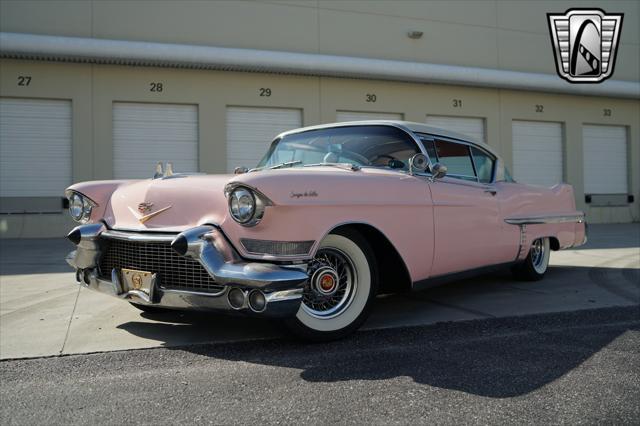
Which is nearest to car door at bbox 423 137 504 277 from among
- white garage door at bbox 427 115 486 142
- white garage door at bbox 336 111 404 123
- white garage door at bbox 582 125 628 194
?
white garage door at bbox 336 111 404 123

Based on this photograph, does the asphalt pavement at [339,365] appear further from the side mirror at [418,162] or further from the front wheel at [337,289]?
the side mirror at [418,162]

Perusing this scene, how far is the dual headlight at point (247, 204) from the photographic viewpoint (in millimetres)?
2869

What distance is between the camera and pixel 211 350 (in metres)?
3.11

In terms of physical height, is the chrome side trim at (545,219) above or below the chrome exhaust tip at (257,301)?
above

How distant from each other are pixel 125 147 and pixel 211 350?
1066cm

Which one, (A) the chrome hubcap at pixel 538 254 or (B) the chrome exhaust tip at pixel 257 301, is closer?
(B) the chrome exhaust tip at pixel 257 301

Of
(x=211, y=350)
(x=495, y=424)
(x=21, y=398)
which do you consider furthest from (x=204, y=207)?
(x=495, y=424)

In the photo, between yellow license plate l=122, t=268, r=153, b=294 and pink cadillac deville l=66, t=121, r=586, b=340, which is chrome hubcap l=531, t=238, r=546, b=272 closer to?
pink cadillac deville l=66, t=121, r=586, b=340

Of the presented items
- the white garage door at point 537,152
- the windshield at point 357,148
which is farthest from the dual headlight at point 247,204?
the white garage door at point 537,152

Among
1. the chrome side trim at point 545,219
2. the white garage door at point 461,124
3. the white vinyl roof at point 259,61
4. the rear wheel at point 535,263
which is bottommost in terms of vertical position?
the rear wheel at point 535,263

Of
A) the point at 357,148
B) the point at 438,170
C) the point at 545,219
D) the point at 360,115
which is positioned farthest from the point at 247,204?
the point at 360,115

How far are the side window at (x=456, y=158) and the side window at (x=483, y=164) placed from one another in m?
0.11

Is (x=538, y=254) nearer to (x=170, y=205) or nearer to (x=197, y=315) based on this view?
(x=197, y=315)

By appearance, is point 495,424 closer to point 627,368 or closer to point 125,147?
point 627,368
